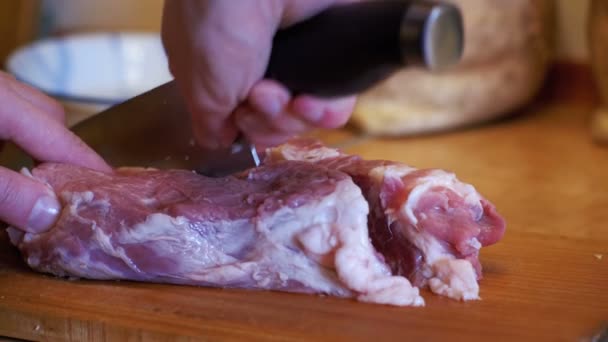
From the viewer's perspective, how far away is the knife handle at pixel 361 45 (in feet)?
2.64

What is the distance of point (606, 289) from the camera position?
108cm

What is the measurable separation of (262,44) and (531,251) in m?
0.49

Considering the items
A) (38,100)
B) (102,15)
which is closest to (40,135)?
(38,100)

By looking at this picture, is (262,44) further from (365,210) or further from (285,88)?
(365,210)

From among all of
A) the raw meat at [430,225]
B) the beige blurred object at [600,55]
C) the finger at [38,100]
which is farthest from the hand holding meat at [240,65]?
the beige blurred object at [600,55]

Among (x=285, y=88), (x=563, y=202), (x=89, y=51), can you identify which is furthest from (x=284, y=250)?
(x=89, y=51)

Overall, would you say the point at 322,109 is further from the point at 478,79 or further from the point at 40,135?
the point at 478,79

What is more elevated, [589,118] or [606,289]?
[606,289]

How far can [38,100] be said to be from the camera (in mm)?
1307

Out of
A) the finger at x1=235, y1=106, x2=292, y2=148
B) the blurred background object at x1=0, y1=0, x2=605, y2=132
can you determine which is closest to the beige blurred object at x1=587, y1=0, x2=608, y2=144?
the blurred background object at x1=0, y1=0, x2=605, y2=132

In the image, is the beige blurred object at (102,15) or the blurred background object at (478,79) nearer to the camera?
the blurred background object at (478,79)

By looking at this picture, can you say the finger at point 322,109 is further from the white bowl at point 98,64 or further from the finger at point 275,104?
the white bowl at point 98,64

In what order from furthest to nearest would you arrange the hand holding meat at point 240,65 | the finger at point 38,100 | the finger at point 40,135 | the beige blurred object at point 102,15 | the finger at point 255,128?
1. the beige blurred object at point 102,15
2. the finger at point 38,100
3. the finger at point 40,135
4. the finger at point 255,128
5. the hand holding meat at point 240,65

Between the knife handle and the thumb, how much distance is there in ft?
1.08
